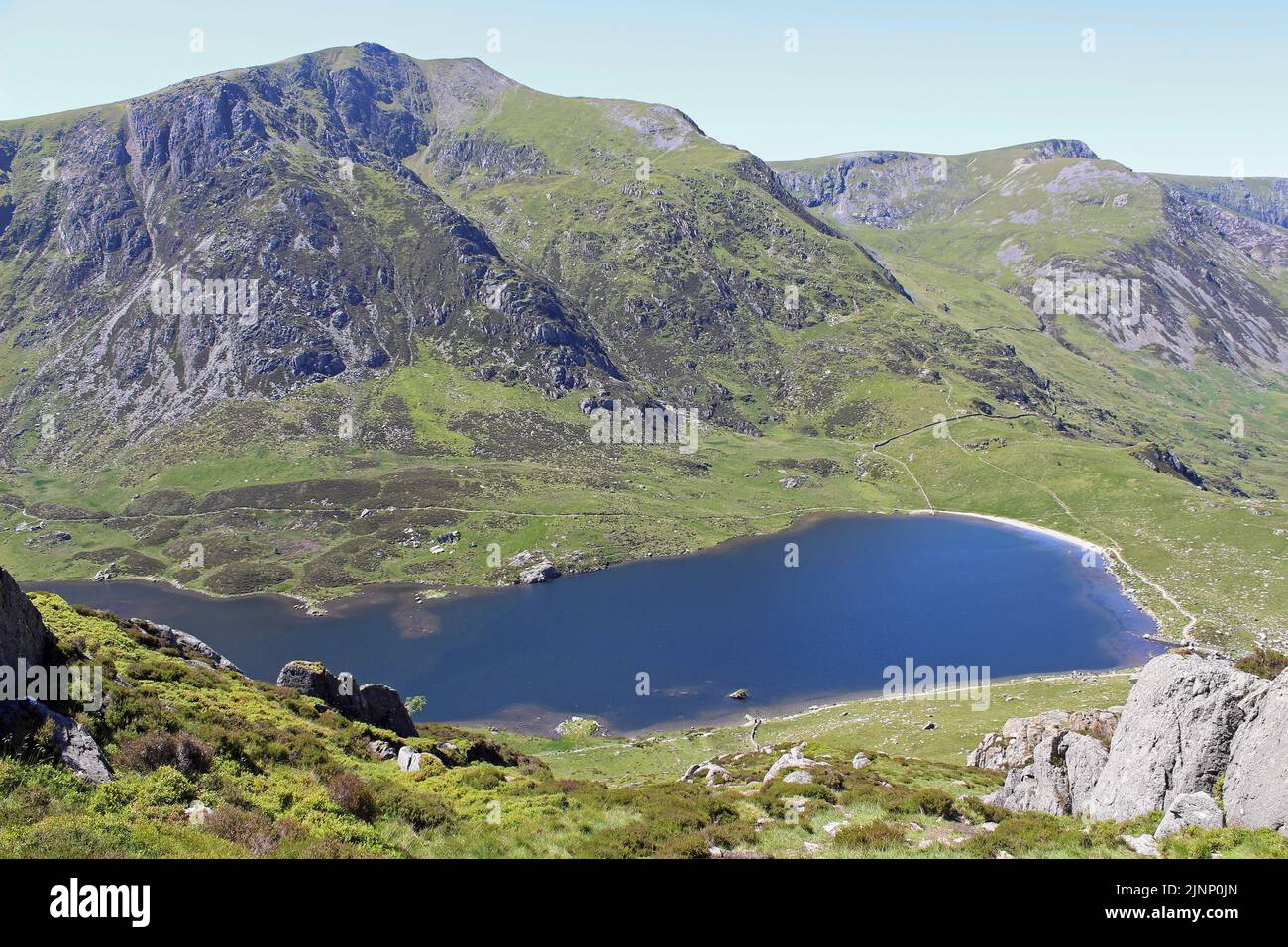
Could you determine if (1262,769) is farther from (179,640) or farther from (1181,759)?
(179,640)

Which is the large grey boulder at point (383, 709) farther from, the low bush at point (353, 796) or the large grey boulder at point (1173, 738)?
the large grey boulder at point (1173, 738)

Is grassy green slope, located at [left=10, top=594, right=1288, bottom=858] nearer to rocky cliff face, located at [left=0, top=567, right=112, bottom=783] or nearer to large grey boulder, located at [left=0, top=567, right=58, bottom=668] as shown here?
rocky cliff face, located at [left=0, top=567, right=112, bottom=783]

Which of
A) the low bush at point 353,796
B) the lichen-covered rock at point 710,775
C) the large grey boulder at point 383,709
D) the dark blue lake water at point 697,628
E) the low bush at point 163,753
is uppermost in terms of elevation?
the low bush at point 163,753

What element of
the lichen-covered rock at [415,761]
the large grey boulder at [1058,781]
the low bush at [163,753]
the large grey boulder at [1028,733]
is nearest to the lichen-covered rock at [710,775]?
the large grey boulder at [1058,781]

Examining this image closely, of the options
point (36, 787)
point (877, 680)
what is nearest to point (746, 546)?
point (877, 680)
